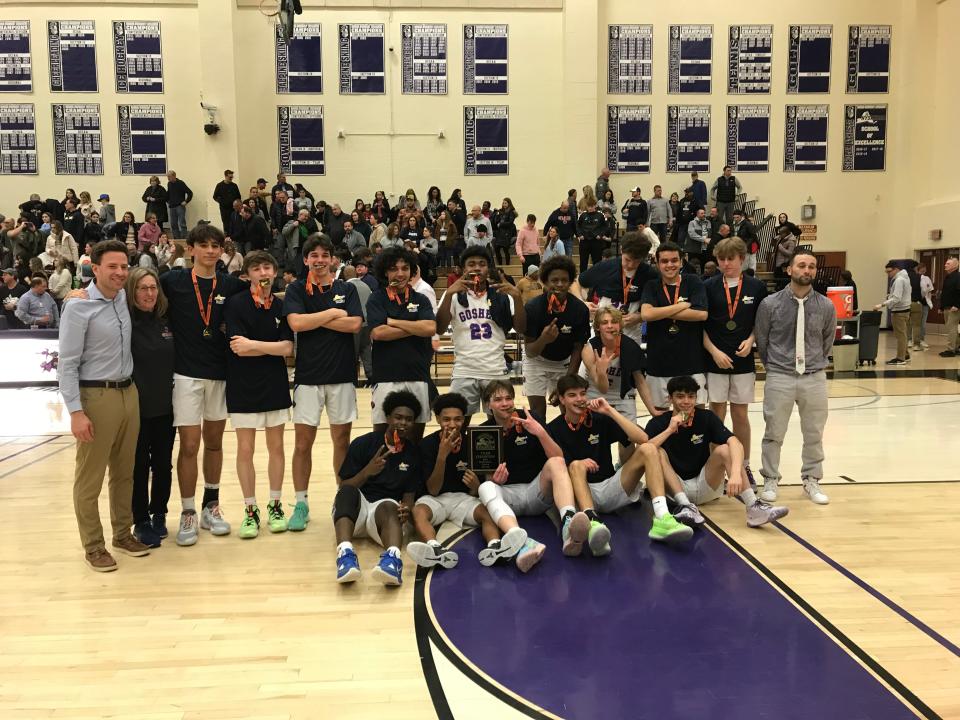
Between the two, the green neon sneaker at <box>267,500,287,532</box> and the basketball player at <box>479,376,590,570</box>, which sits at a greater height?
the basketball player at <box>479,376,590,570</box>

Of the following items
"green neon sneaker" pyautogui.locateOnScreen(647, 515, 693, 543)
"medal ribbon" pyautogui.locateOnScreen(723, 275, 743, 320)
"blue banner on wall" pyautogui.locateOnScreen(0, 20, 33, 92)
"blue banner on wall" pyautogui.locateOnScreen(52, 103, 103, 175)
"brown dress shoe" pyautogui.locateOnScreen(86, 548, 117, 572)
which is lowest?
"brown dress shoe" pyautogui.locateOnScreen(86, 548, 117, 572)

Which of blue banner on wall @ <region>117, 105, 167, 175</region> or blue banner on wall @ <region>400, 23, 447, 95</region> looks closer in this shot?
blue banner on wall @ <region>117, 105, 167, 175</region>

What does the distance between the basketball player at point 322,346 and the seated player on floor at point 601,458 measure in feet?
4.88

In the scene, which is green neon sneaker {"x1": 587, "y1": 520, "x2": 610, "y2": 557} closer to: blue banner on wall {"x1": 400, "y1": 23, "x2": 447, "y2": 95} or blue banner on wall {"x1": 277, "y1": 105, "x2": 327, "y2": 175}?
blue banner on wall {"x1": 277, "y1": 105, "x2": 327, "y2": 175}

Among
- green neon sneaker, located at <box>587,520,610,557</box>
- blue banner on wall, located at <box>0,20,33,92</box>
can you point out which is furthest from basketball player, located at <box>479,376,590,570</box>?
blue banner on wall, located at <box>0,20,33,92</box>

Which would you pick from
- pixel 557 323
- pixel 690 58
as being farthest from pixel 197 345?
pixel 690 58

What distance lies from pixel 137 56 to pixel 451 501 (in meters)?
18.8

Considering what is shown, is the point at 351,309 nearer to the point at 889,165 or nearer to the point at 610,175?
the point at 610,175

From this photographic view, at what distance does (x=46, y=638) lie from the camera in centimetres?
376

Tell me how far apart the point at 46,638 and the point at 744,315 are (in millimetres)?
5065

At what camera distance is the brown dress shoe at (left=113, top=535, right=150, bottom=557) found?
4859 millimetres

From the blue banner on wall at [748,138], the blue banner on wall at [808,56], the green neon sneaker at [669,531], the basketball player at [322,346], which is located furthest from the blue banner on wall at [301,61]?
the green neon sneaker at [669,531]

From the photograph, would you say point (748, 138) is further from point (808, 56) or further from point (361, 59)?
point (361, 59)

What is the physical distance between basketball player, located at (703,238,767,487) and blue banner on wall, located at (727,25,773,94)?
16.5 meters
